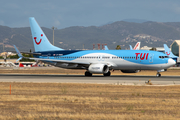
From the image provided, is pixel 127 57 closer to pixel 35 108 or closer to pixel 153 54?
pixel 153 54

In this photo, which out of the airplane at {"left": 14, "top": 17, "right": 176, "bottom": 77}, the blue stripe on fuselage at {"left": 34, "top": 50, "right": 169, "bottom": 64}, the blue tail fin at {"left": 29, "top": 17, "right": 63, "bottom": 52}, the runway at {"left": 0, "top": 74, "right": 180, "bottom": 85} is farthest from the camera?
the blue tail fin at {"left": 29, "top": 17, "right": 63, "bottom": 52}

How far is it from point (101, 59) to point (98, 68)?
3506 mm

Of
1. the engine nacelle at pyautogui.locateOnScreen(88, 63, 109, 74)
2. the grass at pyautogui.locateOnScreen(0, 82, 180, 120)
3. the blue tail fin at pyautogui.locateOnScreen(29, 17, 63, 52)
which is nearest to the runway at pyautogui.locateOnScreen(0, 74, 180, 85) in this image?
the engine nacelle at pyautogui.locateOnScreen(88, 63, 109, 74)

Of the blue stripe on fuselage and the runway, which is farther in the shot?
the blue stripe on fuselage

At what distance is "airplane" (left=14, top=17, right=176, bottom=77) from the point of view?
159 ft

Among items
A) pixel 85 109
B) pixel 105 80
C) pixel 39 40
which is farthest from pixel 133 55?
pixel 85 109

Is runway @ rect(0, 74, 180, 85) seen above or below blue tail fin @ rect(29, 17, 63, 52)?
below

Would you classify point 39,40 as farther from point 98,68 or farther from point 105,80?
point 105,80

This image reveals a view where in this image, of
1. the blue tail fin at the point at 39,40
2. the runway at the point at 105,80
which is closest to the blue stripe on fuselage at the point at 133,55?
the blue tail fin at the point at 39,40

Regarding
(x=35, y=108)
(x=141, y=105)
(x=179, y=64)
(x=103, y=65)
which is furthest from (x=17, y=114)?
(x=179, y=64)

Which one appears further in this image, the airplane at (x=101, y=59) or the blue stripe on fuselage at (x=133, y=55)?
the airplane at (x=101, y=59)

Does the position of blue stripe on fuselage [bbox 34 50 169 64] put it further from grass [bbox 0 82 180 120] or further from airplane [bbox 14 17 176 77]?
grass [bbox 0 82 180 120]

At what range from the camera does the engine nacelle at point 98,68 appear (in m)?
48.5

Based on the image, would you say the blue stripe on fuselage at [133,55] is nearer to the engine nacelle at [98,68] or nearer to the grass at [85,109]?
the engine nacelle at [98,68]
